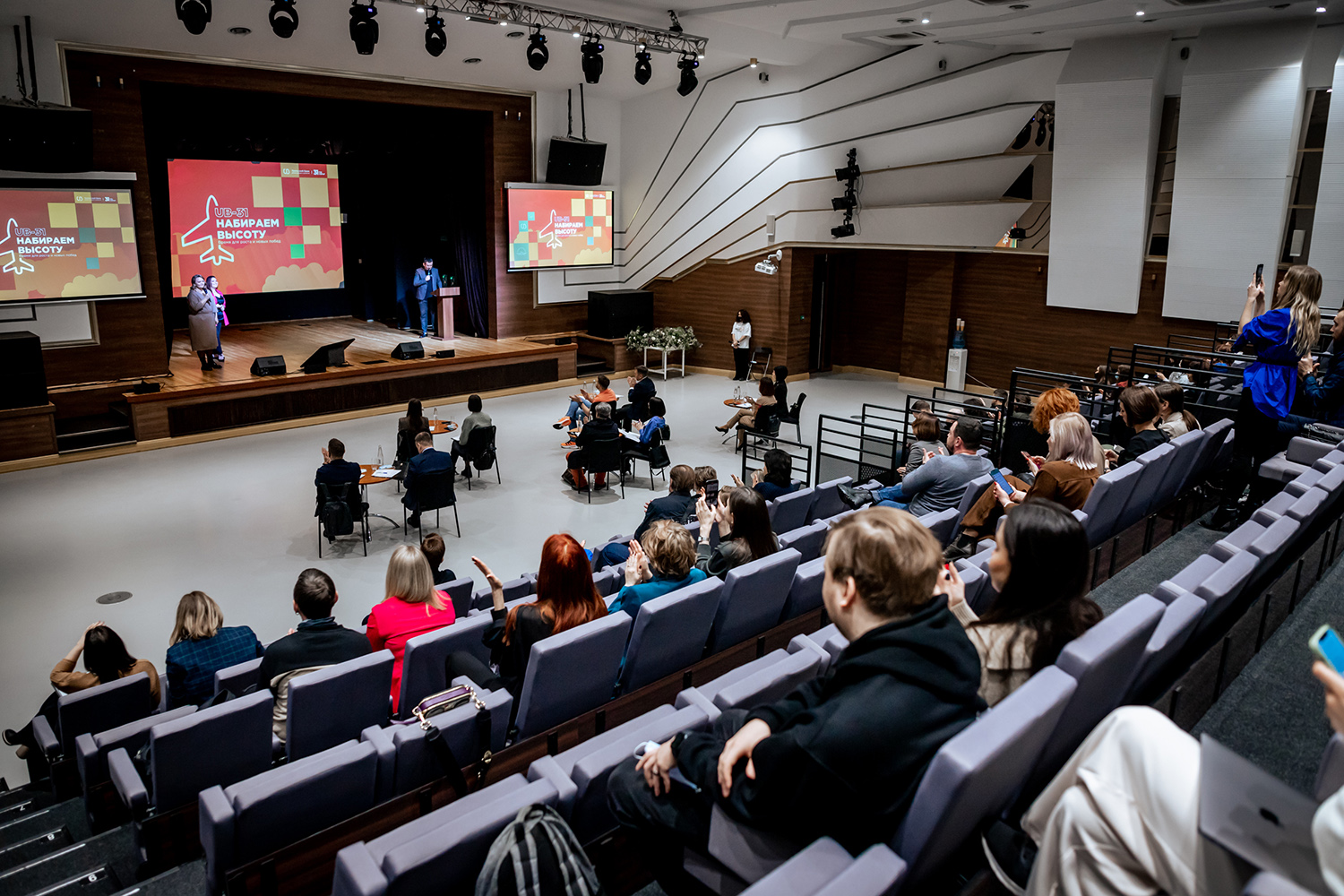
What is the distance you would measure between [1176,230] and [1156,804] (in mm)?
11116

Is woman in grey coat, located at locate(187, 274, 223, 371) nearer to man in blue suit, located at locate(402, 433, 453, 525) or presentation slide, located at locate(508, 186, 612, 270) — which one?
presentation slide, located at locate(508, 186, 612, 270)

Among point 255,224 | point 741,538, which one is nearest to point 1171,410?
point 741,538

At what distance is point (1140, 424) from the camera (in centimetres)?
511

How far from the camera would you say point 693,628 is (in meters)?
3.63

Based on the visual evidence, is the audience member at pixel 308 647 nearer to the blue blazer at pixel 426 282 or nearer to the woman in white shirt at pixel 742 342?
the woman in white shirt at pixel 742 342

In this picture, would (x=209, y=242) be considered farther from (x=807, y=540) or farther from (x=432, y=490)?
(x=807, y=540)

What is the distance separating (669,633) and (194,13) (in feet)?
23.7

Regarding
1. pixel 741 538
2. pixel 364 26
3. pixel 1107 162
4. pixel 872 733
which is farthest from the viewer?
pixel 1107 162

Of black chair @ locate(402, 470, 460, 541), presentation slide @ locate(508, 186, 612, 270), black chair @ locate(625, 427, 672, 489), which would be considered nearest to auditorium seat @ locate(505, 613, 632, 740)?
black chair @ locate(402, 470, 460, 541)

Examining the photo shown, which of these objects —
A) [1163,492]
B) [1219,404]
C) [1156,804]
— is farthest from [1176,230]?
[1156,804]

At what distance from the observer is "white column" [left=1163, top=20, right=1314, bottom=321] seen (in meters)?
9.53

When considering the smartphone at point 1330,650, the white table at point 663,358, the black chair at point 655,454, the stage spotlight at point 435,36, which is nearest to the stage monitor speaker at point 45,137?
the stage spotlight at point 435,36

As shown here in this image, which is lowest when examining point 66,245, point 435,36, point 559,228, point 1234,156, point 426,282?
point 426,282

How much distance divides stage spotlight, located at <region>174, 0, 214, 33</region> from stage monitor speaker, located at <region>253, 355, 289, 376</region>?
14.7 feet
